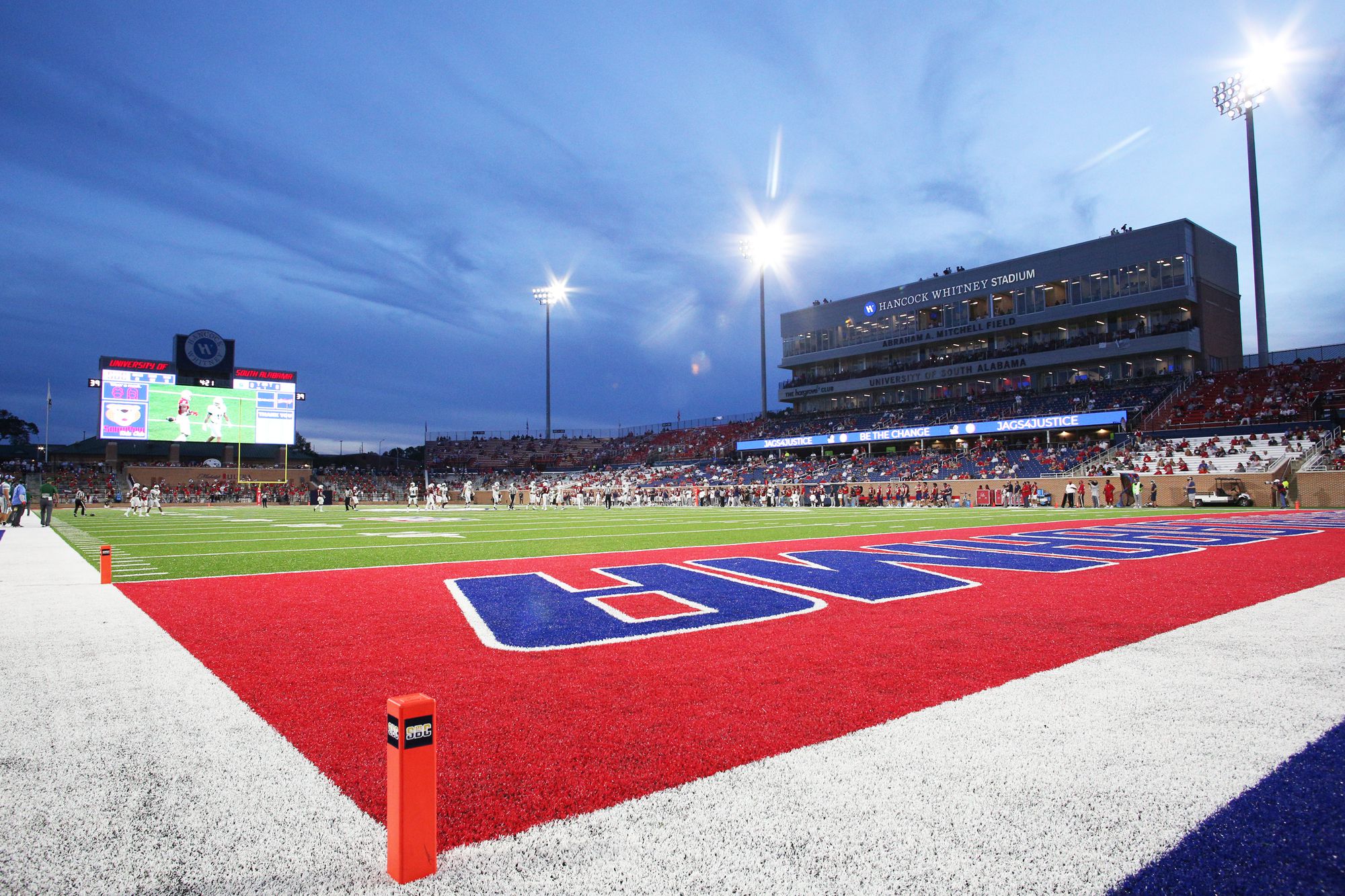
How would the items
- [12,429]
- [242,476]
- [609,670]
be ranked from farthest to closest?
[12,429] < [242,476] < [609,670]

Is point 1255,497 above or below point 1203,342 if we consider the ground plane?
below

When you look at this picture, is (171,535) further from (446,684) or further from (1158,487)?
(1158,487)

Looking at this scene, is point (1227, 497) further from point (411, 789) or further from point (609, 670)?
point (411, 789)

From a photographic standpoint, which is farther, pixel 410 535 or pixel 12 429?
pixel 12 429

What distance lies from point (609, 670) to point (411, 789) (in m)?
2.56

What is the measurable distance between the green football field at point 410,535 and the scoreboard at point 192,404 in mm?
18304

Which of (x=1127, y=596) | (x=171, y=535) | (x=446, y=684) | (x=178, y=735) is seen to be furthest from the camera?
(x=171, y=535)

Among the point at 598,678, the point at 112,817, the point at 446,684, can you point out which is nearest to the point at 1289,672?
the point at 598,678

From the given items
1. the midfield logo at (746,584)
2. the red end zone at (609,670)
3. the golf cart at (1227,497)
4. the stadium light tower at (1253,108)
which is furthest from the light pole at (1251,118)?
the red end zone at (609,670)

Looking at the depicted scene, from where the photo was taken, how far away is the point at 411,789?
7.04ft

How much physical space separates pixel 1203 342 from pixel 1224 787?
192 feet

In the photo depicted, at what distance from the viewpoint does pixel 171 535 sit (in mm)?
17469

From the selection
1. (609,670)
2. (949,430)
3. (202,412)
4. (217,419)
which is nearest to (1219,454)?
(949,430)

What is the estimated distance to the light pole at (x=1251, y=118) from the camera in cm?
3925
